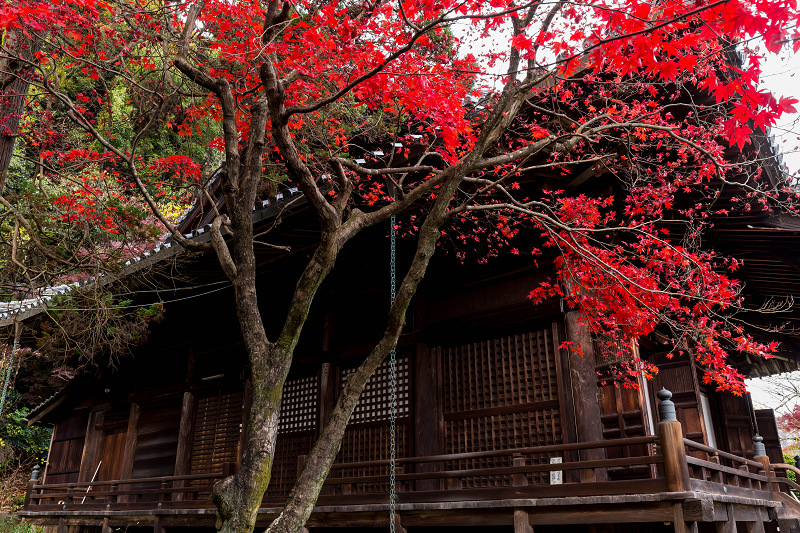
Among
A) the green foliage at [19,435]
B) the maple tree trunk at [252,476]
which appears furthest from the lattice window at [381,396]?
the green foliage at [19,435]

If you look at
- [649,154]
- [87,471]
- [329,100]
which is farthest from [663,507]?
[87,471]

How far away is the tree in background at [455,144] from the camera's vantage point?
5418mm

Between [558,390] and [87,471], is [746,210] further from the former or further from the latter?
[87,471]

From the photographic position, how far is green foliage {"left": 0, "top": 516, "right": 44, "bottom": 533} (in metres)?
13.5

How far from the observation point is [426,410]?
30.7 ft

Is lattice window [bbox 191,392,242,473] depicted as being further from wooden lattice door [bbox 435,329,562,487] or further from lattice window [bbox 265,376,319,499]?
wooden lattice door [bbox 435,329,562,487]

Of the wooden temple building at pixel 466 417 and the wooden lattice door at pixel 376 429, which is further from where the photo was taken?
the wooden lattice door at pixel 376 429

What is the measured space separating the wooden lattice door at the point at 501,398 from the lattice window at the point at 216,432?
522 cm

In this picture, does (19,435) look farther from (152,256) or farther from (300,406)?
(300,406)

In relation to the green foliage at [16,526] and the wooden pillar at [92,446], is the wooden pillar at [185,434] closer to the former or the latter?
the green foliage at [16,526]

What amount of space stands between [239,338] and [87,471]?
23.0 ft

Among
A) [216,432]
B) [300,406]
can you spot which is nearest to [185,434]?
[216,432]

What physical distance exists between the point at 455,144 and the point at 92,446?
13.9 metres

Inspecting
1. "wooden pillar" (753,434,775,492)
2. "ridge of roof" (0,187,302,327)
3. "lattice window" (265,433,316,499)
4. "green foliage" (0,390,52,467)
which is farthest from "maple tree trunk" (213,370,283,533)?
"green foliage" (0,390,52,467)
